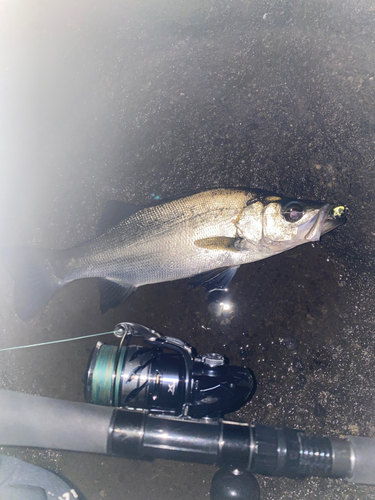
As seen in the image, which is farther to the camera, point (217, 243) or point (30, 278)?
point (30, 278)

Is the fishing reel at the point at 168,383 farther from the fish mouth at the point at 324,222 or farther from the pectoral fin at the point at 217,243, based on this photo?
the fish mouth at the point at 324,222

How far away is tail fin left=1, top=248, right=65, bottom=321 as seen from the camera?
7.62 feet

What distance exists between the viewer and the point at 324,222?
6.52 feet

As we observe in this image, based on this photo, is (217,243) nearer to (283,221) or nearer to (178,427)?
(283,221)

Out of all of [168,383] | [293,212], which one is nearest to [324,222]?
[293,212]

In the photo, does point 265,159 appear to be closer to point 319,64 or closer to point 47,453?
point 319,64

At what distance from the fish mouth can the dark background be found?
0.20 m

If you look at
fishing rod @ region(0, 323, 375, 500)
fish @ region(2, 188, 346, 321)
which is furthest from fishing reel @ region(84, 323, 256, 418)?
fish @ region(2, 188, 346, 321)

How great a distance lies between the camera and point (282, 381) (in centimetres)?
218

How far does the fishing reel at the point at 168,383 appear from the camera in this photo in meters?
1.84

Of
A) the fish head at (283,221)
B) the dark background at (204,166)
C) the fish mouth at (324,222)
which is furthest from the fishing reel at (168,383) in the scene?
the fish mouth at (324,222)

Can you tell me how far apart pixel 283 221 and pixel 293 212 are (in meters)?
0.09

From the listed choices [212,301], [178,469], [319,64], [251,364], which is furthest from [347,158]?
[178,469]

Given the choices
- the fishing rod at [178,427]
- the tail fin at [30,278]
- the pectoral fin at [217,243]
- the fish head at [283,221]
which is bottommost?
the fishing rod at [178,427]
